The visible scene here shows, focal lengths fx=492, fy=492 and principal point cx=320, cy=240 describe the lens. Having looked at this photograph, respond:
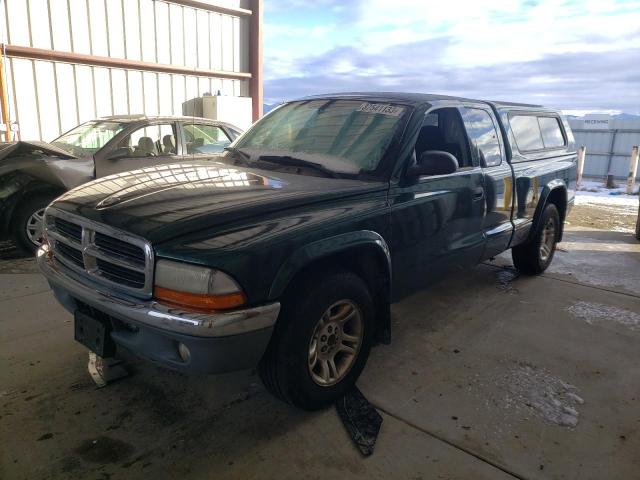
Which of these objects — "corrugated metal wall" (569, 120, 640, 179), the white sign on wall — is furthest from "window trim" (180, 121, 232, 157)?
the white sign on wall

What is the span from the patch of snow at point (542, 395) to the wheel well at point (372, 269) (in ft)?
2.84

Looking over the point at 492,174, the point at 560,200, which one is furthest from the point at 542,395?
the point at 560,200

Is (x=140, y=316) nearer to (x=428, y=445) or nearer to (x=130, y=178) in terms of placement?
(x=130, y=178)

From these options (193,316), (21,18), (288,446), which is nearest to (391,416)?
(288,446)

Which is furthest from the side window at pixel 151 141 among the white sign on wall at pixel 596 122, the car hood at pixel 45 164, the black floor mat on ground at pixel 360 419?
the white sign on wall at pixel 596 122

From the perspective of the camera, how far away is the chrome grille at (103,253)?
2.28m

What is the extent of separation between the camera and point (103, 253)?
2469mm

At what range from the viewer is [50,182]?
5.73 m

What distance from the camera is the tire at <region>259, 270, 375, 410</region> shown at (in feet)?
8.17

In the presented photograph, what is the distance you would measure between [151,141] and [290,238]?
4795mm

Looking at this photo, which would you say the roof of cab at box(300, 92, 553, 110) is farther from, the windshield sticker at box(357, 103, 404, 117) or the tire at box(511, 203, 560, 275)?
the tire at box(511, 203, 560, 275)

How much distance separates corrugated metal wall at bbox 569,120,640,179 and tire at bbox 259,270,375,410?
21065 millimetres

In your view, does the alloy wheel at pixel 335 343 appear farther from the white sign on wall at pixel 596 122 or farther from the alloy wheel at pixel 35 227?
the white sign on wall at pixel 596 122

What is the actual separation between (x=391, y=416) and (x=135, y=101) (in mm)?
9690
